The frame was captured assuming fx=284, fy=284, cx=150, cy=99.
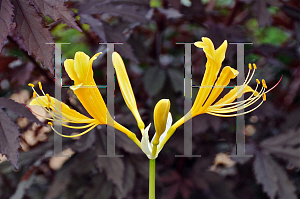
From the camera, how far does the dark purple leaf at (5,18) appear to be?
1.74 feet

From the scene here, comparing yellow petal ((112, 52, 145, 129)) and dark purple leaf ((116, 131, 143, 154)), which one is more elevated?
yellow petal ((112, 52, 145, 129))

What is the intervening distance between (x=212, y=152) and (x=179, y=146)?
18cm

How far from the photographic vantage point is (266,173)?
2.98ft

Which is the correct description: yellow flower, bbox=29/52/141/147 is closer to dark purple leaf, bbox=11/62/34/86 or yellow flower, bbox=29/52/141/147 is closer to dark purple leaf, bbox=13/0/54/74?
dark purple leaf, bbox=13/0/54/74

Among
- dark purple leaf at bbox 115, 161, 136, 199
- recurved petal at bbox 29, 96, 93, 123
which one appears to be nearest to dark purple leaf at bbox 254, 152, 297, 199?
dark purple leaf at bbox 115, 161, 136, 199

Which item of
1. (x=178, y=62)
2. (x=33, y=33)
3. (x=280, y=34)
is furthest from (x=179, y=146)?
(x=280, y=34)

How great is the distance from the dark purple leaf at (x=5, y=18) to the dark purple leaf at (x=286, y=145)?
2.79 feet

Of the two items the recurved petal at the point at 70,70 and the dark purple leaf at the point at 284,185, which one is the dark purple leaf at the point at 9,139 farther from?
the dark purple leaf at the point at 284,185

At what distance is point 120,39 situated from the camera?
76 cm

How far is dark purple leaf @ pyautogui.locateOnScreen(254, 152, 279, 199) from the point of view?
86 centimetres

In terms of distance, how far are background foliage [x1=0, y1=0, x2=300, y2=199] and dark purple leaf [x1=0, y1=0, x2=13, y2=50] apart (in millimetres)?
122

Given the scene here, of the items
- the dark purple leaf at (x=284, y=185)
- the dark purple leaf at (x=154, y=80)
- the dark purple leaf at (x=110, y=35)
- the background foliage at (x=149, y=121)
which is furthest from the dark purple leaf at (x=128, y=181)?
the dark purple leaf at (x=284, y=185)

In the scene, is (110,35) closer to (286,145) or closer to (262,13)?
(262,13)

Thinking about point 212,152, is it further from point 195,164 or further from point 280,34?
point 280,34
